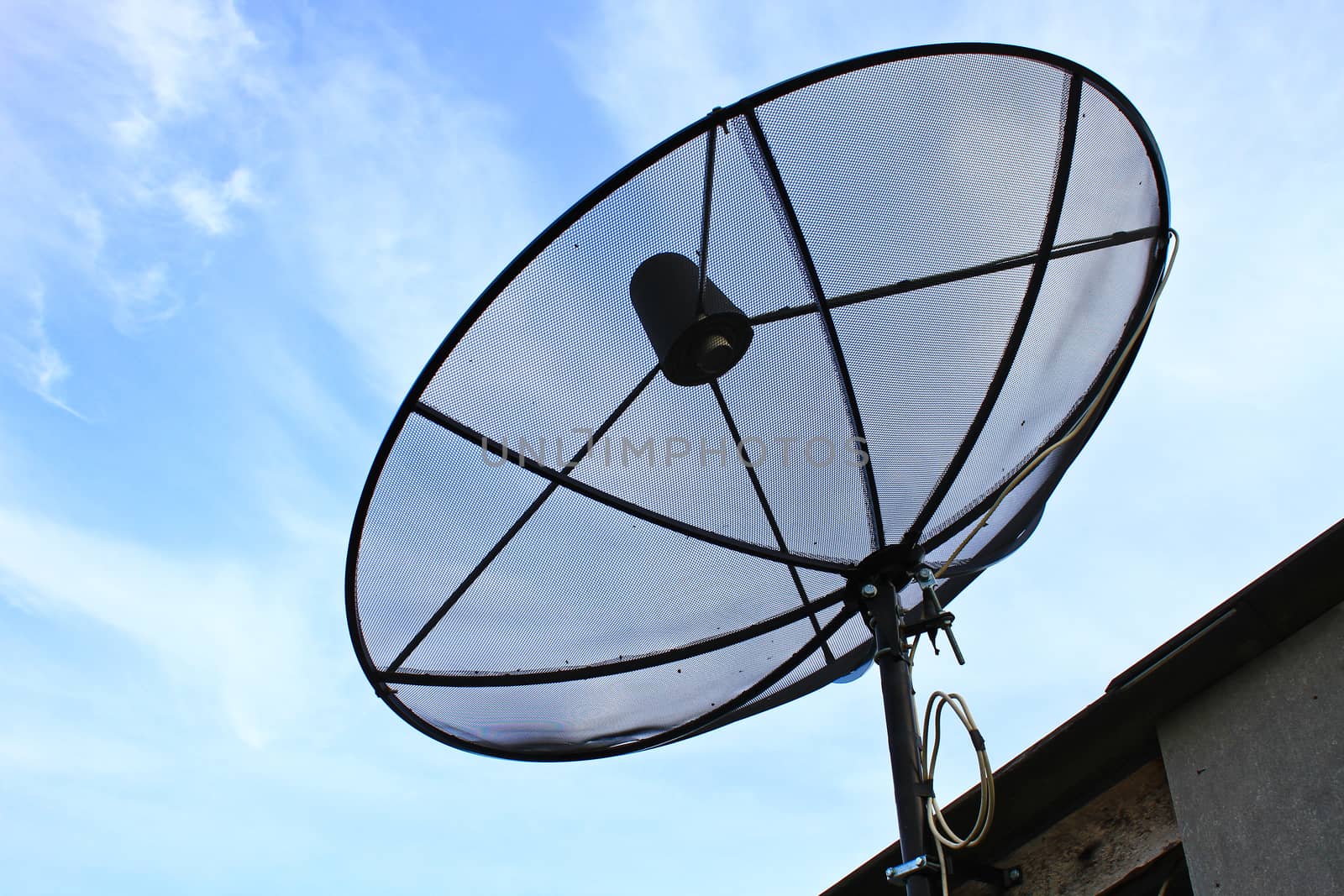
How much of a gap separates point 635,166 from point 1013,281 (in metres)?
1.56

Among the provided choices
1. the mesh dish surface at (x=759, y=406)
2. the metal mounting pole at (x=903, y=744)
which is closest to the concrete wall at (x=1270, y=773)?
the mesh dish surface at (x=759, y=406)

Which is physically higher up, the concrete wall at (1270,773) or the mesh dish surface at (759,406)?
the mesh dish surface at (759,406)

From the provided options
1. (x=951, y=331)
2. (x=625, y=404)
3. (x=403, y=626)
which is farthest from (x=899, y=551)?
(x=403, y=626)

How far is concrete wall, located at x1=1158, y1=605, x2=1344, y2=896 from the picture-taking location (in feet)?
12.0

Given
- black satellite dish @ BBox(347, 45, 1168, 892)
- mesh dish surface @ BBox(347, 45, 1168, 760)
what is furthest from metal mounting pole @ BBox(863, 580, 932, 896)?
mesh dish surface @ BBox(347, 45, 1168, 760)

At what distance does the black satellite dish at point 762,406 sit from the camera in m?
3.63

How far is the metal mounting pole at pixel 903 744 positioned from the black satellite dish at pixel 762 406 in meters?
0.01

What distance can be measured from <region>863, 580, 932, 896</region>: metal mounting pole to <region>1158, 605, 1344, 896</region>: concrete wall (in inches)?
53.9

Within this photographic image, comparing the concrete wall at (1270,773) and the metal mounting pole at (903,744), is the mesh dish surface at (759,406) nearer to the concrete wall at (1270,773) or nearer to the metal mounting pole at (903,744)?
the metal mounting pole at (903,744)

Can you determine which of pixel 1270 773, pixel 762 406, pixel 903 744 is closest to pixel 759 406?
pixel 762 406

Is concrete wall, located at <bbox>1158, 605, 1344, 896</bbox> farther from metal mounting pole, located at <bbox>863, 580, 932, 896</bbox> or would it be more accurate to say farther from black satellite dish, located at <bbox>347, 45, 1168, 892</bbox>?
metal mounting pole, located at <bbox>863, 580, 932, 896</bbox>

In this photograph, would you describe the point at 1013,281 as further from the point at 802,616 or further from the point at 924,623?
the point at 802,616

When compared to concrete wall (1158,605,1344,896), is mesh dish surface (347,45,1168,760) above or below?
above

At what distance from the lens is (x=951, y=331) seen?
405 centimetres
